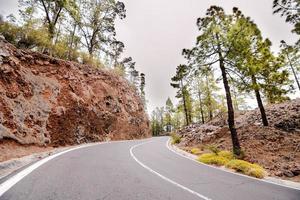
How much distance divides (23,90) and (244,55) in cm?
1614

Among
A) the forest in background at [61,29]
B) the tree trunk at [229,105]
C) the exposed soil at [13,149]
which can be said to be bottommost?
the exposed soil at [13,149]

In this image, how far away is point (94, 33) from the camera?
3048 cm

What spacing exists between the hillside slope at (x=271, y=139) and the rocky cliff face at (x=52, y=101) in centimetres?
1130

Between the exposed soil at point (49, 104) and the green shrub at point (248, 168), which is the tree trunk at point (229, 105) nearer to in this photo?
the green shrub at point (248, 168)

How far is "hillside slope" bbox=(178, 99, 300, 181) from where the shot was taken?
36.7ft

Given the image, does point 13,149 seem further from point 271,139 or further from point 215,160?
point 271,139

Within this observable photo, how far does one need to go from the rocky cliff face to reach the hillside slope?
11.3m

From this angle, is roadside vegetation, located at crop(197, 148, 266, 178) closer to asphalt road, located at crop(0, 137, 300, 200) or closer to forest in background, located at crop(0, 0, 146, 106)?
asphalt road, located at crop(0, 137, 300, 200)

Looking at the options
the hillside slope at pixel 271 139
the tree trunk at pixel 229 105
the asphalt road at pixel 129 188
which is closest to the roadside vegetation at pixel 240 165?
the asphalt road at pixel 129 188

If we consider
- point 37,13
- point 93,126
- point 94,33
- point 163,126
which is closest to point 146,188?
point 93,126

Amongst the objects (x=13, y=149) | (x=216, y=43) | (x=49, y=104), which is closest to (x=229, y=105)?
(x=216, y=43)

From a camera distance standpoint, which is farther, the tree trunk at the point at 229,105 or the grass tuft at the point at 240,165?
the tree trunk at the point at 229,105

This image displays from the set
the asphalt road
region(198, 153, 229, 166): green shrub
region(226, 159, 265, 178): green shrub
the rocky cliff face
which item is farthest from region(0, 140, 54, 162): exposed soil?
region(226, 159, 265, 178): green shrub

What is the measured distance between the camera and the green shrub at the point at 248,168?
26.7ft
